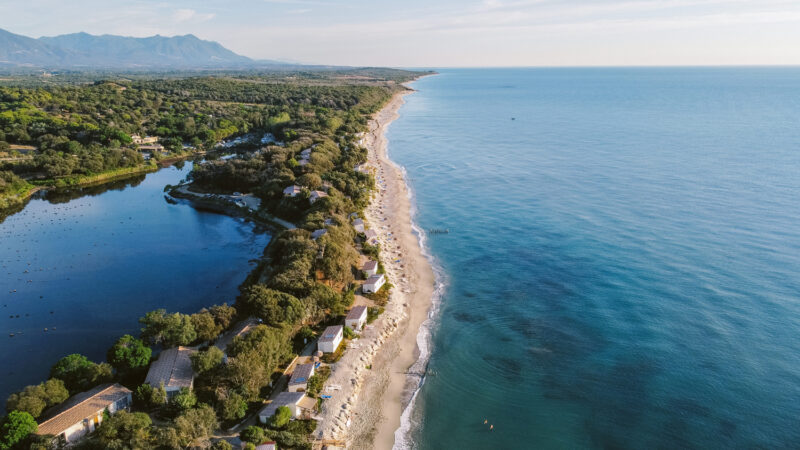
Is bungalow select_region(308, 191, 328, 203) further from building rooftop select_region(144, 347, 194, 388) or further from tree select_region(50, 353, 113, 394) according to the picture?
tree select_region(50, 353, 113, 394)

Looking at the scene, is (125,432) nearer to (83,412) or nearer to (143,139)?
(83,412)

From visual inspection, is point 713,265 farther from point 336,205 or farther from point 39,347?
point 39,347

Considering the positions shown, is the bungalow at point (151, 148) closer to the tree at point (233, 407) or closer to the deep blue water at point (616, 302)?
the deep blue water at point (616, 302)

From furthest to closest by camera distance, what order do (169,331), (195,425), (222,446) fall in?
(169,331) < (195,425) < (222,446)

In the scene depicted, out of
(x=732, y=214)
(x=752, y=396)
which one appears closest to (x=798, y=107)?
(x=732, y=214)

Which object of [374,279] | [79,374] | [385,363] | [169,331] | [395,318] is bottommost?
[385,363]

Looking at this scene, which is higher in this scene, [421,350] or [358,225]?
[358,225]

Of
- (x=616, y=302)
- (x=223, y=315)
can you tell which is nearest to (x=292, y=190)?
(x=223, y=315)

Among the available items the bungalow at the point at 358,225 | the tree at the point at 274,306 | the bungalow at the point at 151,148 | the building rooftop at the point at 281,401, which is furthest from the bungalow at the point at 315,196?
the bungalow at the point at 151,148
